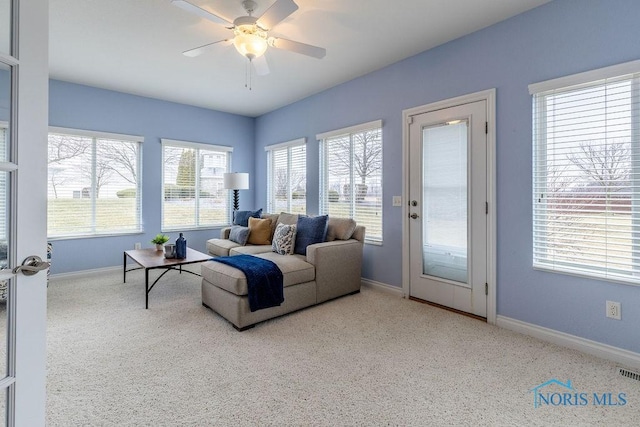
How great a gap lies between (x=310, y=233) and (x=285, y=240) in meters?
0.32

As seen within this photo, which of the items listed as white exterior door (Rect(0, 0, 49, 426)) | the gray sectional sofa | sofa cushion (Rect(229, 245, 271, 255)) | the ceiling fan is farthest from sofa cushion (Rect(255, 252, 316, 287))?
white exterior door (Rect(0, 0, 49, 426))

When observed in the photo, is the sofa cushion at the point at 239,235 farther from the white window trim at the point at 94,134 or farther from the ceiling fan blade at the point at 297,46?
the ceiling fan blade at the point at 297,46

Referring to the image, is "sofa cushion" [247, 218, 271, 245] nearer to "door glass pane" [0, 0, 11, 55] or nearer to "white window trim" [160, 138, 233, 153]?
"white window trim" [160, 138, 233, 153]

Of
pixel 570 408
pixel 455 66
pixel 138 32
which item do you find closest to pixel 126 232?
pixel 138 32

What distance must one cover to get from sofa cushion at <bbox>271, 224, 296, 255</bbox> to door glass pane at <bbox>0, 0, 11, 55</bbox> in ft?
9.97

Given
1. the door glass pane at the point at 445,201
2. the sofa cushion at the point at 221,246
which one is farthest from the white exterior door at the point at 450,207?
the sofa cushion at the point at 221,246

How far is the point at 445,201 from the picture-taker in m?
3.27

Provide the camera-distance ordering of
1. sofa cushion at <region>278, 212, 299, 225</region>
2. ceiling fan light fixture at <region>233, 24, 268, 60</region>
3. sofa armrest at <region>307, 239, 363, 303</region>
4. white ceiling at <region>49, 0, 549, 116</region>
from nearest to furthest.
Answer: ceiling fan light fixture at <region>233, 24, 268, 60</region> < white ceiling at <region>49, 0, 549, 116</region> < sofa armrest at <region>307, 239, 363, 303</region> < sofa cushion at <region>278, 212, 299, 225</region>

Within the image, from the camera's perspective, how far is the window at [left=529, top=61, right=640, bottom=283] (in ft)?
7.20

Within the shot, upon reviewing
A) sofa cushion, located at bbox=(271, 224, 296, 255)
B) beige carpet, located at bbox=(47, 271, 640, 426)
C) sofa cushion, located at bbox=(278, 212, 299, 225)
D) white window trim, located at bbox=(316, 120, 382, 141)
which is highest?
white window trim, located at bbox=(316, 120, 382, 141)

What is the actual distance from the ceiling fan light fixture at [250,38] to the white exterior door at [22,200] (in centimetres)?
177

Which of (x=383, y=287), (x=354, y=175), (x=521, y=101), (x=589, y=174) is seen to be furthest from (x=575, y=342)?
(x=354, y=175)

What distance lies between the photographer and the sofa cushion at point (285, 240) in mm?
3744

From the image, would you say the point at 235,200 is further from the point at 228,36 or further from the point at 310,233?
the point at 228,36
